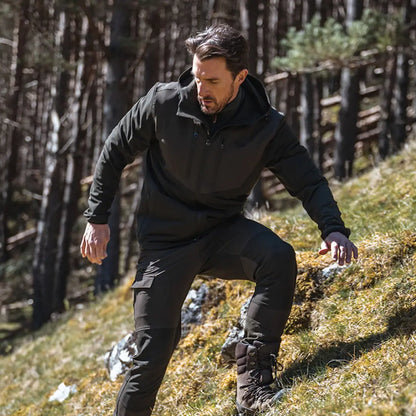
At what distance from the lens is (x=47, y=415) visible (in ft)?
19.8

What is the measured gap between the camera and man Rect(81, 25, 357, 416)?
378 centimetres

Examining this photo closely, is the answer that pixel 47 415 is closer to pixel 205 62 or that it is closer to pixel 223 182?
pixel 223 182

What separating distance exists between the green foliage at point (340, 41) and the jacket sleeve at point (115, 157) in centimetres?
734

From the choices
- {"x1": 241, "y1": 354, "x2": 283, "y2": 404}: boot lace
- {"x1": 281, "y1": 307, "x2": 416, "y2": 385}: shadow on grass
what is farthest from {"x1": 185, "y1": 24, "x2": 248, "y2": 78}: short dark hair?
{"x1": 281, "y1": 307, "x2": 416, "y2": 385}: shadow on grass

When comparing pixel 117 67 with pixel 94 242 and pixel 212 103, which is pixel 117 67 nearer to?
pixel 94 242

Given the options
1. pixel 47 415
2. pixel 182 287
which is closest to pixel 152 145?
pixel 182 287

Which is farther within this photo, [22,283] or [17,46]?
[22,283]

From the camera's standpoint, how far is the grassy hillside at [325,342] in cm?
353

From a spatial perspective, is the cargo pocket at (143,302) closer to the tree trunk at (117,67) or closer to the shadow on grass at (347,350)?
the shadow on grass at (347,350)

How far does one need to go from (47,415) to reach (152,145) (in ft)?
10.8

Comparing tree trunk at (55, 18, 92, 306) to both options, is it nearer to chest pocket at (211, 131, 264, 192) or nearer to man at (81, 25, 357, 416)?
man at (81, 25, 357, 416)

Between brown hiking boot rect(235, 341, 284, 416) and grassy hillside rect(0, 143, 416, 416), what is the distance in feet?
0.58

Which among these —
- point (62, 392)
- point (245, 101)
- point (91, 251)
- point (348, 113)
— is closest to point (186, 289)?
point (91, 251)

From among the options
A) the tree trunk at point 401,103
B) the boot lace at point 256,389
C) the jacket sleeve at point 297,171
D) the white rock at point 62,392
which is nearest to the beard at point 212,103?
the jacket sleeve at point 297,171
